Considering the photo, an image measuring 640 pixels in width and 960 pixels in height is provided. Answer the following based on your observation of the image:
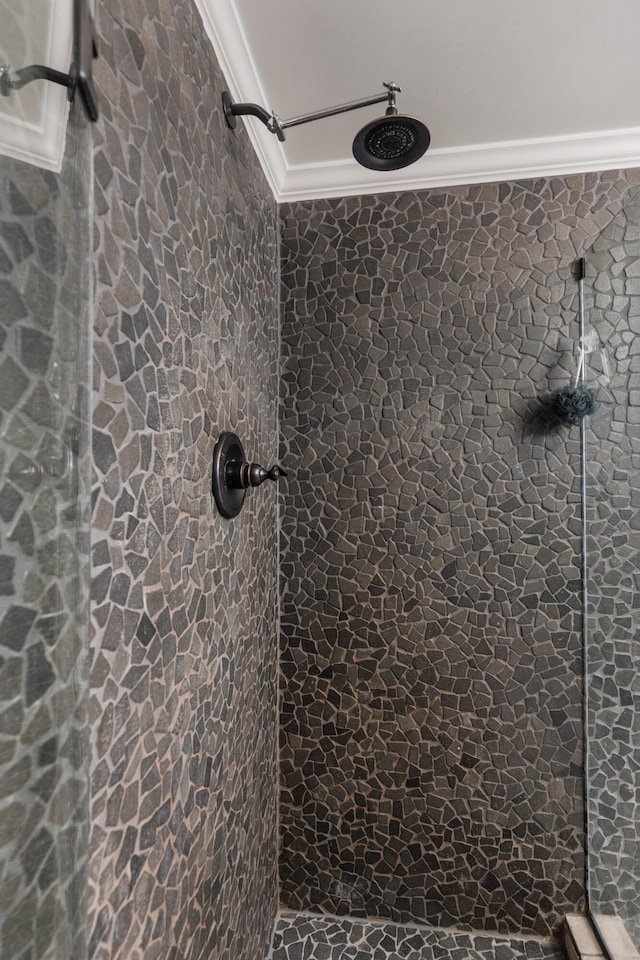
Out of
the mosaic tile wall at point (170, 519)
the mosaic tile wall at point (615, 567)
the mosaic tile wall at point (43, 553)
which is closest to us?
the mosaic tile wall at point (43, 553)

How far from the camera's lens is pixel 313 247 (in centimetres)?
171

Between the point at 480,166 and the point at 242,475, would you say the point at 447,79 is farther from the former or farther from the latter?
the point at 242,475

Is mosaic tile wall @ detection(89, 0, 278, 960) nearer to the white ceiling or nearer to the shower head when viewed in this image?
the shower head

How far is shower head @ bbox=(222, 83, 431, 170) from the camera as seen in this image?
116cm

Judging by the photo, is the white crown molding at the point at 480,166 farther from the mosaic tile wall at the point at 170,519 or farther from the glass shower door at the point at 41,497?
the glass shower door at the point at 41,497

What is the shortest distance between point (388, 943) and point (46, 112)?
1.97 metres

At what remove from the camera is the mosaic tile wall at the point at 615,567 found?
137 centimetres

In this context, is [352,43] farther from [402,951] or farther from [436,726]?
[402,951]

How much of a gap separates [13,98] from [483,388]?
4.85ft

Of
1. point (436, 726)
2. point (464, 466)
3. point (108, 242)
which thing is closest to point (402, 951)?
point (436, 726)

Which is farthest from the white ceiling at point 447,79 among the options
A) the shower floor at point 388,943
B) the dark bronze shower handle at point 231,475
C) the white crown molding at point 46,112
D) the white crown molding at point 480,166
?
the shower floor at point 388,943

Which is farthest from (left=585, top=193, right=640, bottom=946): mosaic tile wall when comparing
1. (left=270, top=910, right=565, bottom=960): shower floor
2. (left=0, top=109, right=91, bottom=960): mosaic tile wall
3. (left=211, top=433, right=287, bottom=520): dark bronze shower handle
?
(left=0, top=109, right=91, bottom=960): mosaic tile wall

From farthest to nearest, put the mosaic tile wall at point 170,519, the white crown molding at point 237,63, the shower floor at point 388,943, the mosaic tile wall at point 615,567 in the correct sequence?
the shower floor at point 388,943, the mosaic tile wall at point 615,567, the white crown molding at point 237,63, the mosaic tile wall at point 170,519

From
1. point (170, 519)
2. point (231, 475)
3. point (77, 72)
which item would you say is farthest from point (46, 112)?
point (231, 475)
